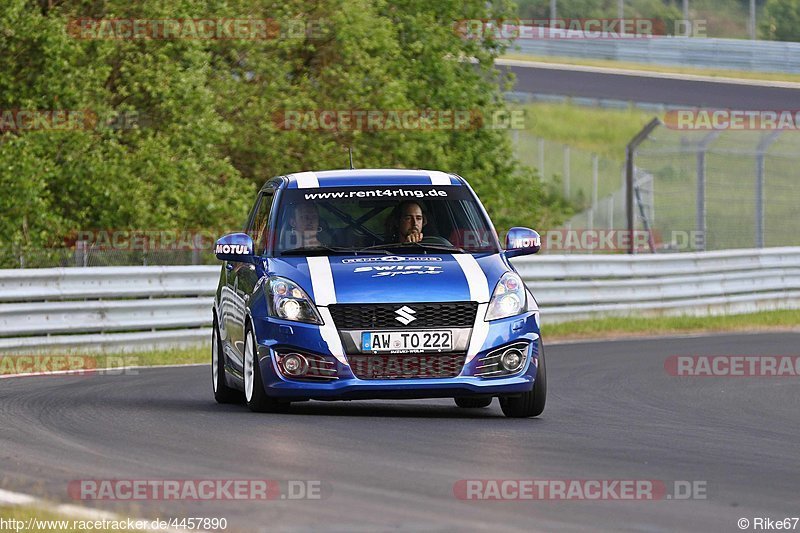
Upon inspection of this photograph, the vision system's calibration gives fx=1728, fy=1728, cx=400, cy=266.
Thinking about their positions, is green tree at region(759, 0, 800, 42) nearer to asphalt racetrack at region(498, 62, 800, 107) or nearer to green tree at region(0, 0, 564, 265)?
asphalt racetrack at region(498, 62, 800, 107)

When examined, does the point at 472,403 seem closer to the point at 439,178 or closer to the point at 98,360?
the point at 439,178

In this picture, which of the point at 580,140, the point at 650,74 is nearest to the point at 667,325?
the point at 650,74

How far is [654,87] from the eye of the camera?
53188mm

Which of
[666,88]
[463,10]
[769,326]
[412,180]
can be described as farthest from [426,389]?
[666,88]

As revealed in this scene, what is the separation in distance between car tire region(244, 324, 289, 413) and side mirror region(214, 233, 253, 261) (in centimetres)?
64

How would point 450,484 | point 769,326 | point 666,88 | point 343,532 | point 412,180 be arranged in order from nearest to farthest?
point 343,532 < point 450,484 < point 412,180 < point 769,326 < point 666,88

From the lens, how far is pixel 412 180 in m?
12.2

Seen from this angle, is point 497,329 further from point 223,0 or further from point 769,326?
point 223,0

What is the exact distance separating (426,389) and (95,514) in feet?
14.1

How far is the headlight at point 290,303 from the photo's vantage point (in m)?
10.8

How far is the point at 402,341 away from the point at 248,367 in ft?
4.17

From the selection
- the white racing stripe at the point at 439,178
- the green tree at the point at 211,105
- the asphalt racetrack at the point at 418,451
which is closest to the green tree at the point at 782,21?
the green tree at the point at 211,105

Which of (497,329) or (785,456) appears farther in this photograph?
(497,329)

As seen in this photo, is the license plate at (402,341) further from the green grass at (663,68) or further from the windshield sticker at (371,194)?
the green grass at (663,68)
